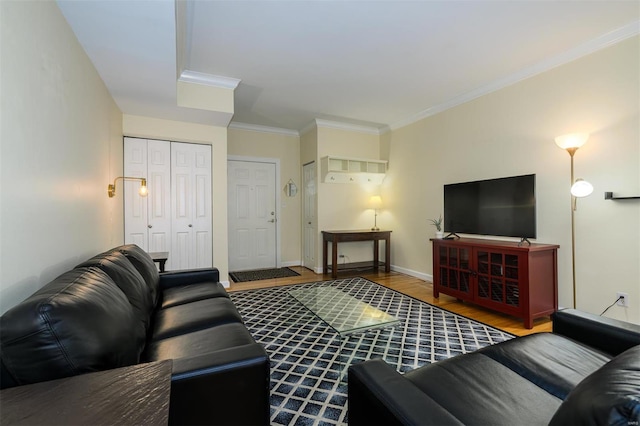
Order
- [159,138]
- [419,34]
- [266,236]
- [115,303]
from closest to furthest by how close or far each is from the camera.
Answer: [115,303], [419,34], [159,138], [266,236]

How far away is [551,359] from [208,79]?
3.81 meters

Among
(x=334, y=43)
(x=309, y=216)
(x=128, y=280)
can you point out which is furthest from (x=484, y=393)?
(x=309, y=216)

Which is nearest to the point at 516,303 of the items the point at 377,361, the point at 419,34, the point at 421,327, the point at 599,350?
the point at 421,327

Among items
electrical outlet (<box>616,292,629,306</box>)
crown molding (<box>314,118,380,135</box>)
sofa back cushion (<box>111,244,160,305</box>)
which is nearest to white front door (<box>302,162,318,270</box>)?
crown molding (<box>314,118,380,135</box>)

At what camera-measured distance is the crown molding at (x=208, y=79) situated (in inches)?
128

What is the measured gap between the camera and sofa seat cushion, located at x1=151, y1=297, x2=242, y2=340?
1645mm

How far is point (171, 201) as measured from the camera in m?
3.86

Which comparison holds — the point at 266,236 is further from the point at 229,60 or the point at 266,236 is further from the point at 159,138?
the point at 229,60

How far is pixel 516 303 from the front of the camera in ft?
9.20

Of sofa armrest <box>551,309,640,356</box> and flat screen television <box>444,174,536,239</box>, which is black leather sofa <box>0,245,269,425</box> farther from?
flat screen television <box>444,174,536,239</box>

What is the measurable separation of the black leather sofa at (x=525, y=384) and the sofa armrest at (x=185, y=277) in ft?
6.69

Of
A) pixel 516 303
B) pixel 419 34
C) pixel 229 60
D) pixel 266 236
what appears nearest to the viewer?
pixel 419 34

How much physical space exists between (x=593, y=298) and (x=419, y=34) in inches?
115

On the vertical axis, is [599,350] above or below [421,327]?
above
